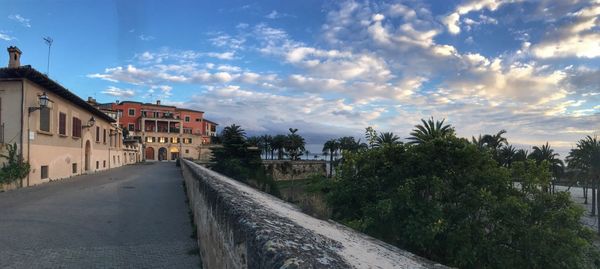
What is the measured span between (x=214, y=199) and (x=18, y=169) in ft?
53.6

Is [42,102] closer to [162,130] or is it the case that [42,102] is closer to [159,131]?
[159,131]

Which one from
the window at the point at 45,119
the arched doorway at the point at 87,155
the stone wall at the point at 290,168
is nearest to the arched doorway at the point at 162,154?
the stone wall at the point at 290,168

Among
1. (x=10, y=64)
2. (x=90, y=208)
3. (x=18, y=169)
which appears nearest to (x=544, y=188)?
(x=90, y=208)

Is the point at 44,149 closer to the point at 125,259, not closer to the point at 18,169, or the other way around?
the point at 18,169

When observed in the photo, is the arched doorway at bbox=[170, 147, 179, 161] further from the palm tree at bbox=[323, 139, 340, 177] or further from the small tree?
the small tree

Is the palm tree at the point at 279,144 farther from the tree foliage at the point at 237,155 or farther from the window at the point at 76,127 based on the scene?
the window at the point at 76,127

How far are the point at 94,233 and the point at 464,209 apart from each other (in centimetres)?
745

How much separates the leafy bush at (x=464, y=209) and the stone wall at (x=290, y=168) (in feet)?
171

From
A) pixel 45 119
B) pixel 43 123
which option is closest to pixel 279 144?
pixel 45 119

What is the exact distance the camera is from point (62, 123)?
864 inches

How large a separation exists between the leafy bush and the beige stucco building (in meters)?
16.0

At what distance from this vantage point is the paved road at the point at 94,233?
6073 millimetres

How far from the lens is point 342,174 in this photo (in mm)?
8953

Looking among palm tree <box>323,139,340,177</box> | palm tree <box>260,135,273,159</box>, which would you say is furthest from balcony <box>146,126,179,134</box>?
palm tree <box>323,139,340,177</box>
